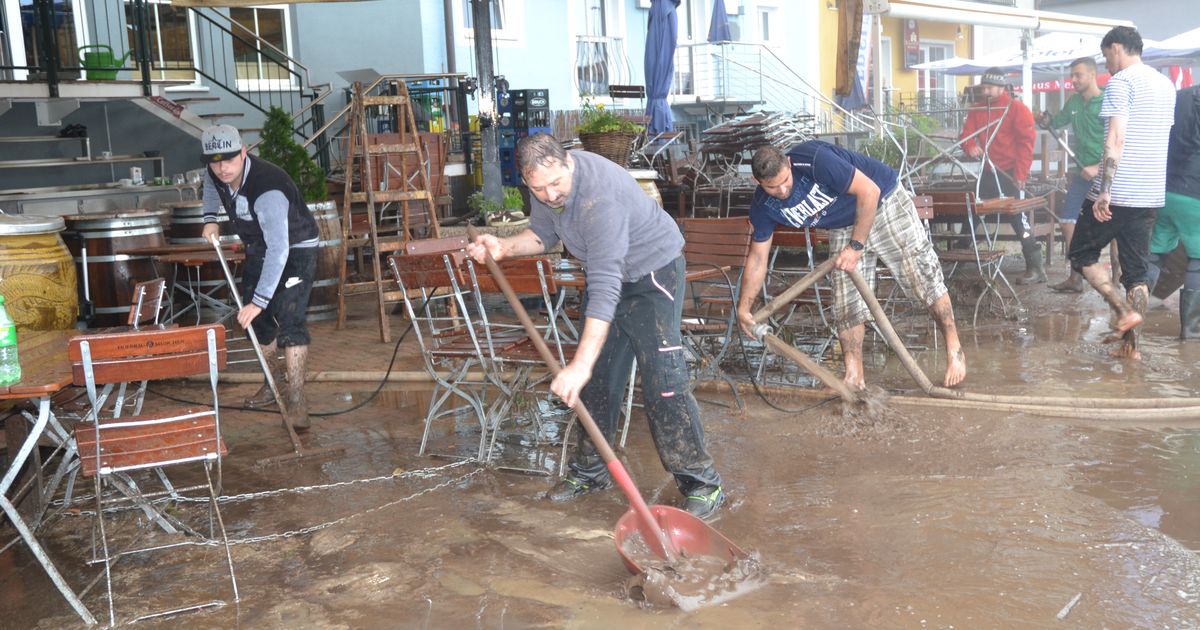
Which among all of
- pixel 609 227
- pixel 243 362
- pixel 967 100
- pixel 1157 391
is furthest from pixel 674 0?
pixel 609 227

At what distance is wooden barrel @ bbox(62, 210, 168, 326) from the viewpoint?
8.75 metres

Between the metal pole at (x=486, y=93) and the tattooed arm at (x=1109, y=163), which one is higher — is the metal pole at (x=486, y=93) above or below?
above

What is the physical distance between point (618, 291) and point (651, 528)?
89cm

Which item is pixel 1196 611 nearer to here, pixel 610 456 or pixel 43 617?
pixel 610 456

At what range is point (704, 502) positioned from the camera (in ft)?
15.5

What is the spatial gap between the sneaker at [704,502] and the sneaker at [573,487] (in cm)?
46

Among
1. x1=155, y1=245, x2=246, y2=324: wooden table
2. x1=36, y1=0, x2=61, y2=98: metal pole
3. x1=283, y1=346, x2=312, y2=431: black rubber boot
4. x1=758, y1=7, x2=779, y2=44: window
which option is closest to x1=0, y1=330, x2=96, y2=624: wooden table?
x1=283, y1=346, x2=312, y2=431: black rubber boot

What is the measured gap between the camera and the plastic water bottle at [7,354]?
4.01 meters

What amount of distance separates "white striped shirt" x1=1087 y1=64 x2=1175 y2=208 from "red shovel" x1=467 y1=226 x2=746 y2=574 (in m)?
4.41

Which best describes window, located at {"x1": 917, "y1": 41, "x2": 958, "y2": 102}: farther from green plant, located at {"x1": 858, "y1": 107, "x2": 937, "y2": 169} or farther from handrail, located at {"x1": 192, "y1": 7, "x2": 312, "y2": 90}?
handrail, located at {"x1": 192, "y1": 7, "x2": 312, "y2": 90}

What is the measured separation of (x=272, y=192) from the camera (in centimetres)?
623

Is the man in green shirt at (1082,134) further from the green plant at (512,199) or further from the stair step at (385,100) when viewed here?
the stair step at (385,100)

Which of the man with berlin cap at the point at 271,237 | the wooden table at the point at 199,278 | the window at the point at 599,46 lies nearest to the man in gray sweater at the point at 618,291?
the man with berlin cap at the point at 271,237

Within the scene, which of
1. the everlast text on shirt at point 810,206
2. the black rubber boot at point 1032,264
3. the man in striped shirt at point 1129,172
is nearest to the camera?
the everlast text on shirt at point 810,206
